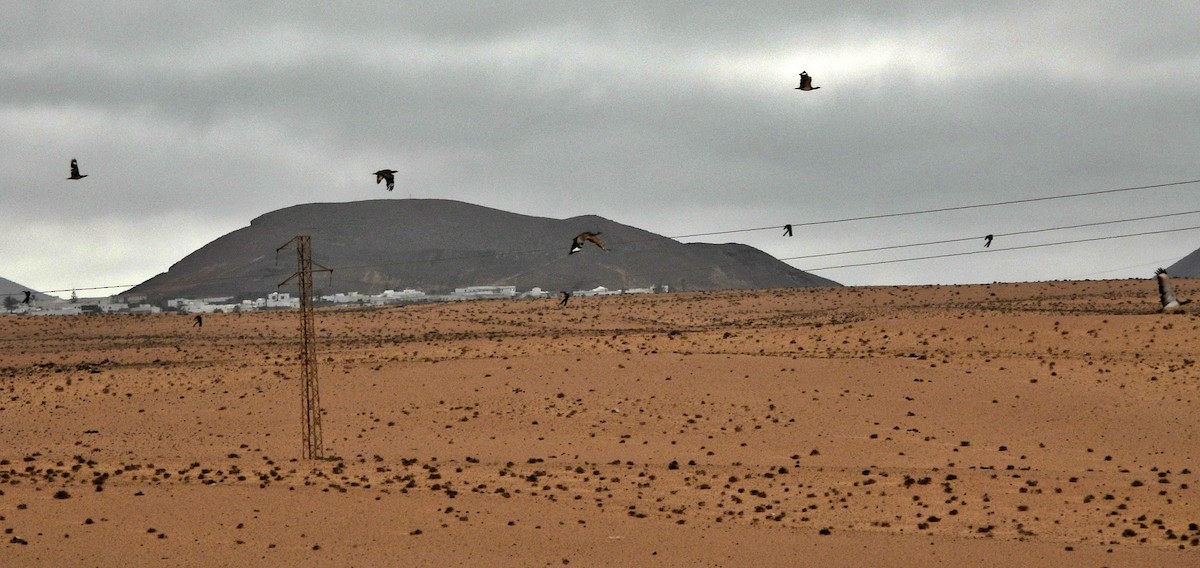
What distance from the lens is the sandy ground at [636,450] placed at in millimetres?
36656

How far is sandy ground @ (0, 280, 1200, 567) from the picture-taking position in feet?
120

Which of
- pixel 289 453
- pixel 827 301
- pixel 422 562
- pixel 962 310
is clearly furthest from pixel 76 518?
pixel 827 301

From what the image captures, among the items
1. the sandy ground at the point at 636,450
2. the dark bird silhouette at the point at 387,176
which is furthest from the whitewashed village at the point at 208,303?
the dark bird silhouette at the point at 387,176

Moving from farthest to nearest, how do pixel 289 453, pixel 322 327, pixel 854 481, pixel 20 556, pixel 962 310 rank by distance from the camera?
1. pixel 322 327
2. pixel 962 310
3. pixel 289 453
4. pixel 854 481
5. pixel 20 556

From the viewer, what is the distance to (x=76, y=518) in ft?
124

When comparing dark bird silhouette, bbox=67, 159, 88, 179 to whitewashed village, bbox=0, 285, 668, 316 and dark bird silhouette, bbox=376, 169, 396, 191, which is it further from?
whitewashed village, bbox=0, 285, 668, 316

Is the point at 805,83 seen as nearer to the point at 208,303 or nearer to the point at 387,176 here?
the point at 387,176

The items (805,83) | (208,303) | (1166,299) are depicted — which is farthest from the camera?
(208,303)

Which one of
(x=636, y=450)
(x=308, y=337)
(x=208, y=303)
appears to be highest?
(x=208, y=303)

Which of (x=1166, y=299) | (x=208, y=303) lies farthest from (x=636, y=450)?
(x=208, y=303)

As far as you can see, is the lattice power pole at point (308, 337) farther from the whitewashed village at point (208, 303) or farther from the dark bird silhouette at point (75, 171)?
the whitewashed village at point (208, 303)

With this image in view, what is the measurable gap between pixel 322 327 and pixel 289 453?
56.5 meters

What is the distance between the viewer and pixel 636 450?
163 ft

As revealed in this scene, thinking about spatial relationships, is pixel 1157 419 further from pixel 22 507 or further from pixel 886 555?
pixel 22 507
